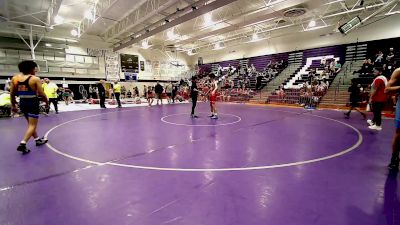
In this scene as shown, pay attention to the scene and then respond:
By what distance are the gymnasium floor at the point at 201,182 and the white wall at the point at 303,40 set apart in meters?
14.7

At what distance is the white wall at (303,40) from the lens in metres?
15.2

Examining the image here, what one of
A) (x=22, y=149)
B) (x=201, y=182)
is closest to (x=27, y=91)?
(x=22, y=149)

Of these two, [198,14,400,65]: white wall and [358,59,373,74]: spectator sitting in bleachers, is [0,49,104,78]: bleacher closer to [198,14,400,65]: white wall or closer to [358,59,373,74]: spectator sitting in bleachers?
[198,14,400,65]: white wall

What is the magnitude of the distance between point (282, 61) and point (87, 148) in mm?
20559

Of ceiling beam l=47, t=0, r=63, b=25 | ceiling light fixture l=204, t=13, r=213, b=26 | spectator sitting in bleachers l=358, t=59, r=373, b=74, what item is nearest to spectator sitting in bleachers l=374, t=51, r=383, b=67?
spectator sitting in bleachers l=358, t=59, r=373, b=74

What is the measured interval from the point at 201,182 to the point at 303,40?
68.8 ft

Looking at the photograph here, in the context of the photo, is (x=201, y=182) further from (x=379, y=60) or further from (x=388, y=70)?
(x=379, y=60)

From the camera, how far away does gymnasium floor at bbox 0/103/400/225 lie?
217cm

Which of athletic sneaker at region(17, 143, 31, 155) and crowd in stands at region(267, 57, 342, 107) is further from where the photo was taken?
crowd in stands at region(267, 57, 342, 107)

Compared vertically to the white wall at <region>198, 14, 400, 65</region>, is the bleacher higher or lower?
lower

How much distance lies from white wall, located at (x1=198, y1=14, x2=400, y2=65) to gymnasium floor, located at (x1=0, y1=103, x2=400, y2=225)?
14723 millimetres

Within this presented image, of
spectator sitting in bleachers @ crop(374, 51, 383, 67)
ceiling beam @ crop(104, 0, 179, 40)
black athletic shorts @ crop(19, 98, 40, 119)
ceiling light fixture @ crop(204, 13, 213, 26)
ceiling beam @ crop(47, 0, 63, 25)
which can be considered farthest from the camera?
ceiling light fixture @ crop(204, 13, 213, 26)

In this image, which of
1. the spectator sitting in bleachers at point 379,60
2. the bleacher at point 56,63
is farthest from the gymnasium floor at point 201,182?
the bleacher at point 56,63

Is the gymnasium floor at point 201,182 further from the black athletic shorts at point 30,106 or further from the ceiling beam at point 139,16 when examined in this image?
the ceiling beam at point 139,16
